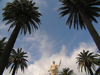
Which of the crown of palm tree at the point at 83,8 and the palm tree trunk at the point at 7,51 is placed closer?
the palm tree trunk at the point at 7,51

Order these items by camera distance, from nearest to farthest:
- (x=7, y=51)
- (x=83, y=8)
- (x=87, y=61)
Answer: (x=7, y=51), (x=83, y=8), (x=87, y=61)

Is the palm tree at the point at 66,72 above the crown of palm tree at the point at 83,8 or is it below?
below

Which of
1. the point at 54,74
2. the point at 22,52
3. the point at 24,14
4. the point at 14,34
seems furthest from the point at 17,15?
the point at 54,74

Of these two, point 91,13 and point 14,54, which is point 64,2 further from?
point 14,54

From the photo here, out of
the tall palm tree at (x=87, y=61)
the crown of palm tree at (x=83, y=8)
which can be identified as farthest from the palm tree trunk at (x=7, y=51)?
the tall palm tree at (x=87, y=61)

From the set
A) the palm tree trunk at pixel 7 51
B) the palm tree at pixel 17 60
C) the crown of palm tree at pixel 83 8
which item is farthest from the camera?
the palm tree at pixel 17 60

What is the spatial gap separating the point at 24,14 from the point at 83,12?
9418mm

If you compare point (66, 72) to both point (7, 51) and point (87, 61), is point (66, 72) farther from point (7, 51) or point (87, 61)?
point (7, 51)

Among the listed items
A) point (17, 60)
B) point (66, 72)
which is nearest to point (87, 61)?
point (66, 72)

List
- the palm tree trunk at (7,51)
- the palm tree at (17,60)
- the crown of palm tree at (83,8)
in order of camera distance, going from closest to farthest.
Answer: the palm tree trunk at (7,51) → the crown of palm tree at (83,8) → the palm tree at (17,60)

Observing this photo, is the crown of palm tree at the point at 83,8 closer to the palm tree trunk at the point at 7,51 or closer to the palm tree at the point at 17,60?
the palm tree trunk at the point at 7,51

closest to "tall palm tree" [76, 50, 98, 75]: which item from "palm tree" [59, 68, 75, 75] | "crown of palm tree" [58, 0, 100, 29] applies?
"palm tree" [59, 68, 75, 75]

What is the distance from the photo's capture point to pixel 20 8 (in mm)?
13938

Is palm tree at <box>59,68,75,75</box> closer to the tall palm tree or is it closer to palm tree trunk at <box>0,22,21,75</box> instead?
the tall palm tree
